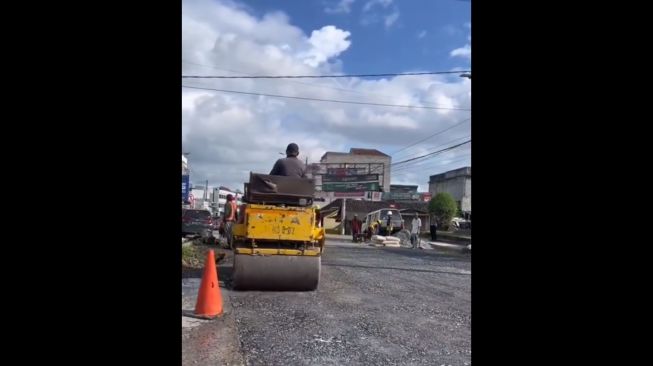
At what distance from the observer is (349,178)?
1987 inches

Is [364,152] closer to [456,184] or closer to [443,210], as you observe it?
[456,184]

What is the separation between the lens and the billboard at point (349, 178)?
1949 inches

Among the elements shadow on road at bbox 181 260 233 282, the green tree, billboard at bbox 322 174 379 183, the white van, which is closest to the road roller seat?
shadow on road at bbox 181 260 233 282

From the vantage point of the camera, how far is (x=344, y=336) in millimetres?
5199

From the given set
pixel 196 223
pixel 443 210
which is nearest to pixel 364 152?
pixel 443 210

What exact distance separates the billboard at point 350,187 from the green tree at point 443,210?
6861 millimetres

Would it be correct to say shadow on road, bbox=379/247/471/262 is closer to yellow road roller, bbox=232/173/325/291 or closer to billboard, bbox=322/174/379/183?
yellow road roller, bbox=232/173/325/291

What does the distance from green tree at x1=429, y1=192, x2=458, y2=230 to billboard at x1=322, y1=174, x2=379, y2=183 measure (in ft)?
22.4

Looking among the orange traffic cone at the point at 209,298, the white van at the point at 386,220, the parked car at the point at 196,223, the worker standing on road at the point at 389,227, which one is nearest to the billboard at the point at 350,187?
the white van at the point at 386,220

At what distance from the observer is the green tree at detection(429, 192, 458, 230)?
44438 mm

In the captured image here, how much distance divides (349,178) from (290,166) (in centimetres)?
4215
